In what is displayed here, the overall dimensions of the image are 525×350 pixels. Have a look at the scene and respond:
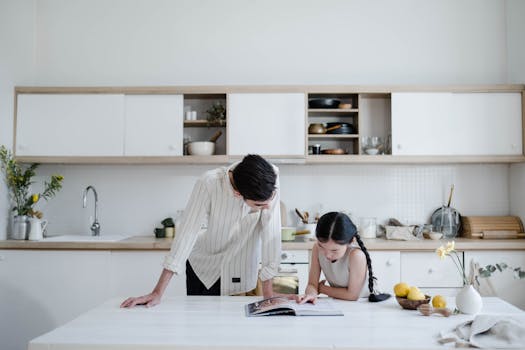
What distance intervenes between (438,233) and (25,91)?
3438 mm

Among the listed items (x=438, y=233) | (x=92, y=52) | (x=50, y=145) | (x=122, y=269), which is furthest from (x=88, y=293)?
(x=438, y=233)

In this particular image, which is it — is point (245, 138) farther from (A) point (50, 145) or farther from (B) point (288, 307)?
(B) point (288, 307)

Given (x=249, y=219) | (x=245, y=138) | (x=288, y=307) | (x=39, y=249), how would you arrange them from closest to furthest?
(x=288, y=307), (x=249, y=219), (x=39, y=249), (x=245, y=138)

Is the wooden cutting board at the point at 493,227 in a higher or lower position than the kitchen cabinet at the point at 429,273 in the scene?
higher

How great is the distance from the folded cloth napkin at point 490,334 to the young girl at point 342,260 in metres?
0.52

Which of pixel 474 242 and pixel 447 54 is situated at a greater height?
pixel 447 54

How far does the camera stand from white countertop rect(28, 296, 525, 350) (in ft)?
4.74

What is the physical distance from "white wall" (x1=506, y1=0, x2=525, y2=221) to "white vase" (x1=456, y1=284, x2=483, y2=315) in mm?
2330

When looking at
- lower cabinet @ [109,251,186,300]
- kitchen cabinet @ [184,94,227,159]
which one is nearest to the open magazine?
lower cabinet @ [109,251,186,300]

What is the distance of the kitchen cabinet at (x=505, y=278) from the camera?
3.45 metres

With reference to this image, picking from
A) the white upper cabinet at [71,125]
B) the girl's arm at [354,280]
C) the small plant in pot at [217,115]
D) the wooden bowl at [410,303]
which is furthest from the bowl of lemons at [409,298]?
the white upper cabinet at [71,125]

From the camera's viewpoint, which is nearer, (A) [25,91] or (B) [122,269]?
(B) [122,269]

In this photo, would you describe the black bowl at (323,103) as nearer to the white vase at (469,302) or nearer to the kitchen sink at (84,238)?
the kitchen sink at (84,238)

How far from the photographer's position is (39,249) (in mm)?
3441
